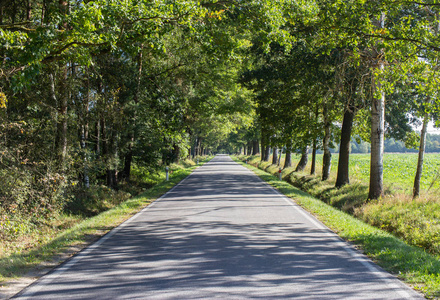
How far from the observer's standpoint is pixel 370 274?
5633 millimetres

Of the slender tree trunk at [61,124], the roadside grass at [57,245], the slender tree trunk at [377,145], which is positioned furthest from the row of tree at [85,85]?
the slender tree trunk at [377,145]

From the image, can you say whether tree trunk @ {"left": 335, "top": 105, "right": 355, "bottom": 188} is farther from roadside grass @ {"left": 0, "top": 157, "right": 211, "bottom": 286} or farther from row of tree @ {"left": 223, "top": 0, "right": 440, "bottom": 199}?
roadside grass @ {"left": 0, "top": 157, "right": 211, "bottom": 286}

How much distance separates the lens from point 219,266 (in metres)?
5.90

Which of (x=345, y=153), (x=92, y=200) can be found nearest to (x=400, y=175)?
(x=345, y=153)

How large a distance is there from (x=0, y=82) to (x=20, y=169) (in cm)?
236

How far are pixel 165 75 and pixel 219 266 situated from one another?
17907 millimetres

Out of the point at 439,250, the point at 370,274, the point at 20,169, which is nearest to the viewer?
the point at 370,274

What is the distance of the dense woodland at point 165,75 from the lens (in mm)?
9492

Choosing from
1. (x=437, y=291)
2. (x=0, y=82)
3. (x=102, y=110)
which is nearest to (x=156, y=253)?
(x=437, y=291)

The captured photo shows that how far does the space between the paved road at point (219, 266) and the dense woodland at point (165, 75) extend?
13.0ft

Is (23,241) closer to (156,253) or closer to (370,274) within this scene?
(156,253)

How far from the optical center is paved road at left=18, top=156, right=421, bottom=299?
4.82 meters

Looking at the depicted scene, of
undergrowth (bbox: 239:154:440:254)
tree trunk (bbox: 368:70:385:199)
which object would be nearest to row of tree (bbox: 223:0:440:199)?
tree trunk (bbox: 368:70:385:199)

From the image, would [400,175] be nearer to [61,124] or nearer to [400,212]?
[400,212]
